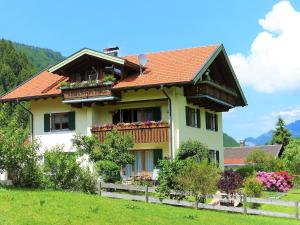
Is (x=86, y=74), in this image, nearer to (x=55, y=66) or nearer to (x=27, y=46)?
(x=55, y=66)

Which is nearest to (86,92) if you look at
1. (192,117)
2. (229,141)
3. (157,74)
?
(157,74)

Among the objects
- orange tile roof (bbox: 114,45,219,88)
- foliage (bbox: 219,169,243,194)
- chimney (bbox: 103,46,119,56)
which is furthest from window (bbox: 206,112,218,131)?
foliage (bbox: 219,169,243,194)

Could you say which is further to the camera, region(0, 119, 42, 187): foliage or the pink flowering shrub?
the pink flowering shrub

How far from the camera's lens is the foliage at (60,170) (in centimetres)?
2325

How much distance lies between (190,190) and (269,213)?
3345 mm

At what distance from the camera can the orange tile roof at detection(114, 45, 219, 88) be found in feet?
105

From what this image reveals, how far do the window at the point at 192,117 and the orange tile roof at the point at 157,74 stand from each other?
2.68 meters

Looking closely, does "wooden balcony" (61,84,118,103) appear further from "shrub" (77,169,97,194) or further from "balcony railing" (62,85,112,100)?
"shrub" (77,169,97,194)

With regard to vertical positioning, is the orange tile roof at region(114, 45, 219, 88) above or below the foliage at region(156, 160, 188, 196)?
above

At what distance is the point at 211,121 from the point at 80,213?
2411 centimetres

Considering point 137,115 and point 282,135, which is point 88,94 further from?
point 282,135

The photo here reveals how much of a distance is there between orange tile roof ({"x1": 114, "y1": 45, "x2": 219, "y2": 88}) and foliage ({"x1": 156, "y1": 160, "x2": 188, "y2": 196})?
6630 millimetres

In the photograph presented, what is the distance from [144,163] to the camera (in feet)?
111

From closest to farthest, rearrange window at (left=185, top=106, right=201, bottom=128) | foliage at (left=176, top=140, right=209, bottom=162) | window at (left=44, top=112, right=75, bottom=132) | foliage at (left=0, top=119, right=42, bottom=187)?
foliage at (left=0, top=119, right=42, bottom=187) → foliage at (left=176, top=140, right=209, bottom=162) → window at (left=185, top=106, right=201, bottom=128) → window at (left=44, top=112, right=75, bottom=132)
